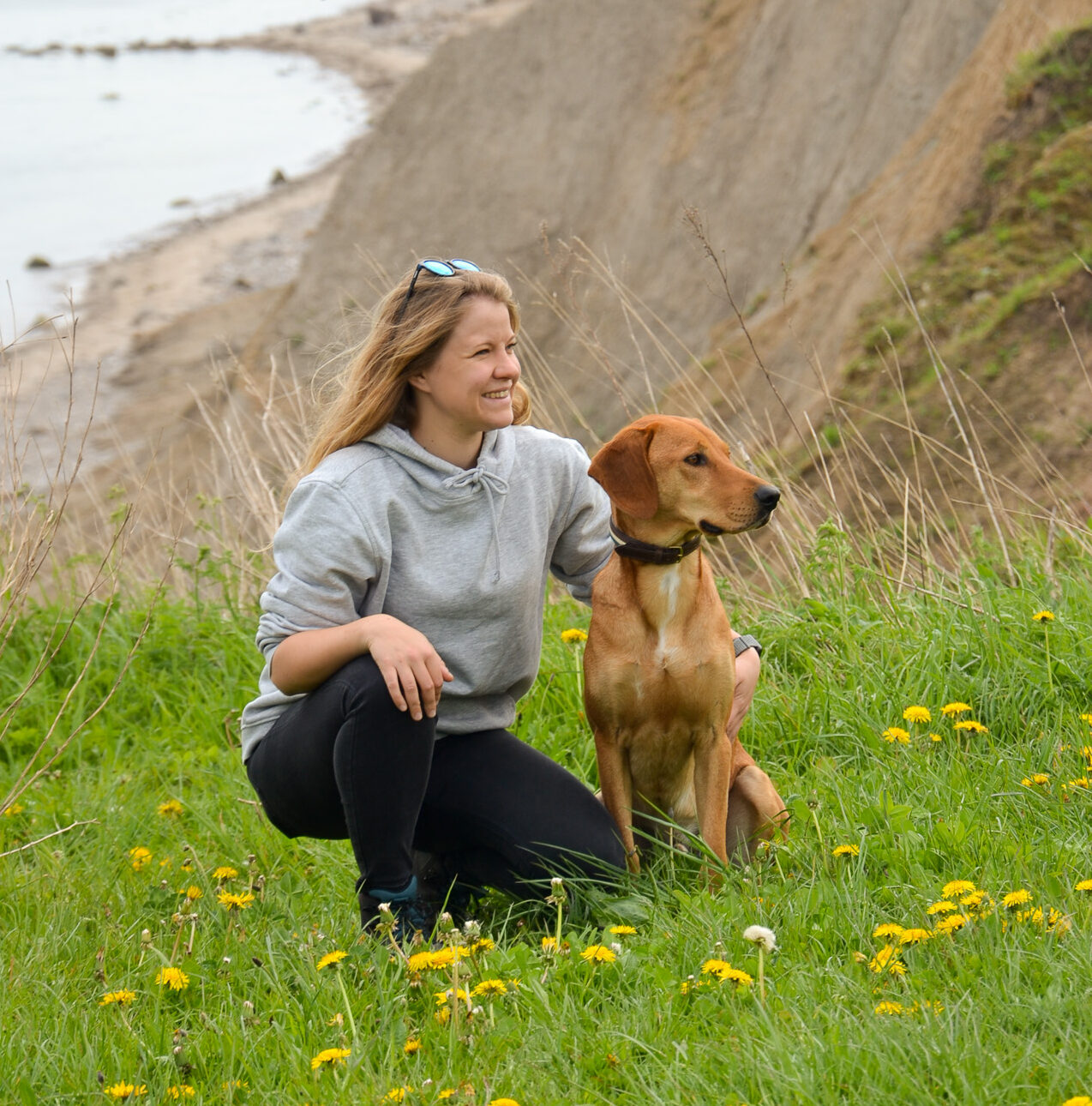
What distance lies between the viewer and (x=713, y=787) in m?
3.08

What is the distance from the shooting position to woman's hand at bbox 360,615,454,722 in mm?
2777

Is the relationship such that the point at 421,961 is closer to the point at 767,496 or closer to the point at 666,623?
the point at 666,623

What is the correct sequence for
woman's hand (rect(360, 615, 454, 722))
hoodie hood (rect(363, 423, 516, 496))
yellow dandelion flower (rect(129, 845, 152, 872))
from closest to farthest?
woman's hand (rect(360, 615, 454, 722)), hoodie hood (rect(363, 423, 516, 496)), yellow dandelion flower (rect(129, 845, 152, 872))

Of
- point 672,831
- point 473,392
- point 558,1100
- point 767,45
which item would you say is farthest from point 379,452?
point 767,45

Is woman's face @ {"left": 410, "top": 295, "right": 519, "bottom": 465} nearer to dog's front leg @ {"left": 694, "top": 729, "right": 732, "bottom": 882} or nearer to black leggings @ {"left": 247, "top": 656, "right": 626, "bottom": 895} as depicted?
black leggings @ {"left": 247, "top": 656, "right": 626, "bottom": 895}

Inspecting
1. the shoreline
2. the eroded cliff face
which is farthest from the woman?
the shoreline

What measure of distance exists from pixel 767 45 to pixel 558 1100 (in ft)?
52.0

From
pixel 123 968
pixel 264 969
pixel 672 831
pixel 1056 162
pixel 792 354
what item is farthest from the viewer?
pixel 792 354

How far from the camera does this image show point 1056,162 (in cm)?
989

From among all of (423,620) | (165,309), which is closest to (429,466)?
(423,620)

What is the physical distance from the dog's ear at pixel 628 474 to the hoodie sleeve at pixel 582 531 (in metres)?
0.28

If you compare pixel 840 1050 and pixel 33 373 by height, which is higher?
pixel 840 1050

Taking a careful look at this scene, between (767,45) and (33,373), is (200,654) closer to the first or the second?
(767,45)

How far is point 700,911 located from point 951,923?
595mm
